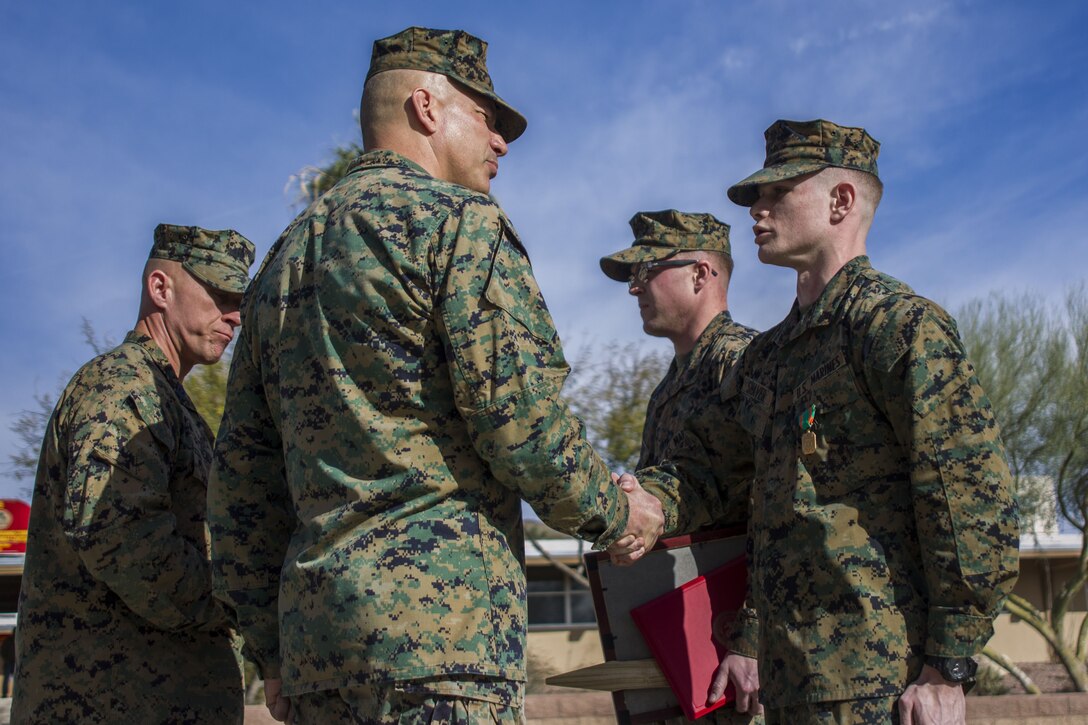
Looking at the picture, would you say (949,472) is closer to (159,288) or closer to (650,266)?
(650,266)

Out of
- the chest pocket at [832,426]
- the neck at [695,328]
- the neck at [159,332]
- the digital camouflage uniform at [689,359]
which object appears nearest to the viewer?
the chest pocket at [832,426]

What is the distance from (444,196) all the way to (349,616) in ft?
3.38

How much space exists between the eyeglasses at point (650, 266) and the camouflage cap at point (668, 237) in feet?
0.09

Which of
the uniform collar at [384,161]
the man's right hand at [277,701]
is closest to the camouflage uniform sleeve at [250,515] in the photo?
the man's right hand at [277,701]

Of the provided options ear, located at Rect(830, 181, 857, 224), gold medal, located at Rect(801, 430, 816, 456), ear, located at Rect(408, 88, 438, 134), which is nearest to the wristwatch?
gold medal, located at Rect(801, 430, 816, 456)

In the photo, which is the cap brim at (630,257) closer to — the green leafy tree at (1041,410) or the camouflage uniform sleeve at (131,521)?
the camouflage uniform sleeve at (131,521)

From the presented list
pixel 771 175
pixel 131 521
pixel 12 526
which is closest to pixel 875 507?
pixel 771 175

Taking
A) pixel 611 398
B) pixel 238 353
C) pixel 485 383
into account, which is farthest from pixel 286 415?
pixel 611 398

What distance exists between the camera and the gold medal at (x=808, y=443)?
3303 millimetres

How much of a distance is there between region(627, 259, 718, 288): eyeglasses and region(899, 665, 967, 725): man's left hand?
2735 millimetres

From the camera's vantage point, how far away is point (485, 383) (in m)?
2.54

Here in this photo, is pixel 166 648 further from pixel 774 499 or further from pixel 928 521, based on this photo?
pixel 928 521

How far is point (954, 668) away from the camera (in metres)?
2.95

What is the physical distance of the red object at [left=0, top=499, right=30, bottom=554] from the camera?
19016mm
